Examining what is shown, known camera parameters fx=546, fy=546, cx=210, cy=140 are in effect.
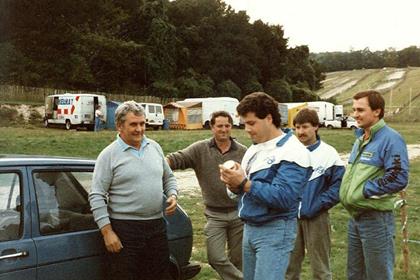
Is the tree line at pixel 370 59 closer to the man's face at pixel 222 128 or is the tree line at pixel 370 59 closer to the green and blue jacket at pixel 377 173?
the man's face at pixel 222 128

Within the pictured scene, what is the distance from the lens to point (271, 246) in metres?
3.48

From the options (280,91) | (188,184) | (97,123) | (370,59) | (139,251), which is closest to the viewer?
(139,251)

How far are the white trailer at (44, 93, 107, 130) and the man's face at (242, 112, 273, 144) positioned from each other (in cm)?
2851

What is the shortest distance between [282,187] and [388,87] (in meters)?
108

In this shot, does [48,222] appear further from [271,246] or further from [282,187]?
[282,187]

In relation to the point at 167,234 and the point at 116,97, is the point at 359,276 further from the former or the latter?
the point at 116,97

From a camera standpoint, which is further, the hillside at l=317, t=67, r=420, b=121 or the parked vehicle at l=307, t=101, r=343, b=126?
the hillside at l=317, t=67, r=420, b=121

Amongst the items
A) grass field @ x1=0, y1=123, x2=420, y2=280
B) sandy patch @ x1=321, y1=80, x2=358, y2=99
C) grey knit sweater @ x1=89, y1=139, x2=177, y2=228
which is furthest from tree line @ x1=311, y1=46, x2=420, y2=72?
grey knit sweater @ x1=89, y1=139, x2=177, y2=228

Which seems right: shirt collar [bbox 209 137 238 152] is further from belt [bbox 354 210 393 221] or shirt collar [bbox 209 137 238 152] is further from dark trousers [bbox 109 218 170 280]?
belt [bbox 354 210 393 221]

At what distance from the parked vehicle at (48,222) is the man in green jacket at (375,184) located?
2.05 m

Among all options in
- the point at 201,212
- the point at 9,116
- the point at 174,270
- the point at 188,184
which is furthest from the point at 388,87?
the point at 174,270

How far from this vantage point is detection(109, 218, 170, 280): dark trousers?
13.3ft

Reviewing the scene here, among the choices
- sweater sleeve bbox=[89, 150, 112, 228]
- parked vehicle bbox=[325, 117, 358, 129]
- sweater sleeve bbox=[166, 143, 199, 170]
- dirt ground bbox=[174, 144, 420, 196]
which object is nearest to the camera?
sweater sleeve bbox=[89, 150, 112, 228]

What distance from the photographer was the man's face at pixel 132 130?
416 centimetres
